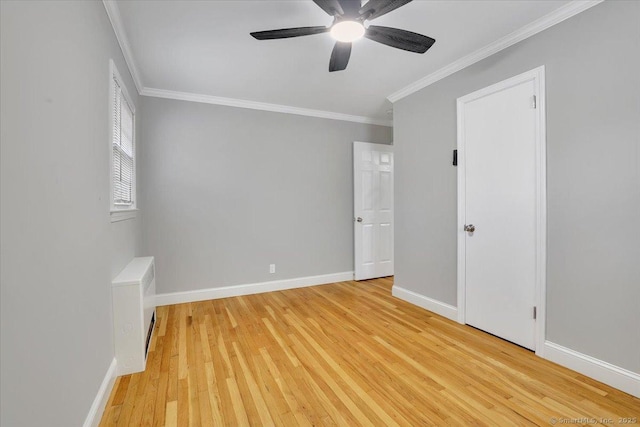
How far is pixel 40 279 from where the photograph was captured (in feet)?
3.34

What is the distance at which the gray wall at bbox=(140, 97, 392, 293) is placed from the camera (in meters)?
3.40

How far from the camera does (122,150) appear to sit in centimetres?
247

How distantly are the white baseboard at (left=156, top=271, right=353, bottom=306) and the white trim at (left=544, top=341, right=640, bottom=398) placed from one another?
262 cm

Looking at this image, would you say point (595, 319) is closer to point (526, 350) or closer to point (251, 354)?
point (526, 350)

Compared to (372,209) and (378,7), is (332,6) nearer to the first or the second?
(378,7)

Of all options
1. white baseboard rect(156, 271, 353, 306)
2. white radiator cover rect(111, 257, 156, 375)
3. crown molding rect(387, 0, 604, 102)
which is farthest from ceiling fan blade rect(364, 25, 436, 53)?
white baseboard rect(156, 271, 353, 306)

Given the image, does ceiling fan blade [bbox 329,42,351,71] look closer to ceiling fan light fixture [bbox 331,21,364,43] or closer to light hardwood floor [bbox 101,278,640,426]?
ceiling fan light fixture [bbox 331,21,364,43]

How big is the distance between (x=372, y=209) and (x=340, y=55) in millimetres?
2623

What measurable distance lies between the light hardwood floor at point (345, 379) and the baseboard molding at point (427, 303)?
155 mm

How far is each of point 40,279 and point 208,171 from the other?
107 inches

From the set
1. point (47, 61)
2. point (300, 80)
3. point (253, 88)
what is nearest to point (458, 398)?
point (47, 61)

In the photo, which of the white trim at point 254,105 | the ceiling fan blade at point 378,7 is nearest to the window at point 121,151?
the white trim at point 254,105

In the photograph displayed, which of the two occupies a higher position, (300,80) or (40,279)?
(300,80)

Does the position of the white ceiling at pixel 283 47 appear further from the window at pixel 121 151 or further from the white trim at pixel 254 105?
the window at pixel 121 151
